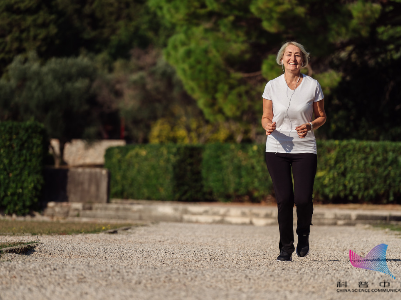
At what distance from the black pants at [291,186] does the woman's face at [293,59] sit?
815 millimetres

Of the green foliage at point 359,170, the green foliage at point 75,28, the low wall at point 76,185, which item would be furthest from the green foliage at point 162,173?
the green foliage at point 75,28

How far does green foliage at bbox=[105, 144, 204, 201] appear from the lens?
1723 cm

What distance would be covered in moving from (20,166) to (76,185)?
1754 mm

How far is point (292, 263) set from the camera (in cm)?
531

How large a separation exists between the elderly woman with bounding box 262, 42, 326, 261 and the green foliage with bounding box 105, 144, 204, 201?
11.9 meters

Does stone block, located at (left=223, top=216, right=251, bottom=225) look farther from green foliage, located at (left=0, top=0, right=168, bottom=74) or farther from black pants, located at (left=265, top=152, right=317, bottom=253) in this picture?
green foliage, located at (left=0, top=0, right=168, bottom=74)

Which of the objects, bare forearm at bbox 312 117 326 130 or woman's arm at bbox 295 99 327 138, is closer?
woman's arm at bbox 295 99 327 138

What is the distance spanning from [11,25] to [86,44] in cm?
1413

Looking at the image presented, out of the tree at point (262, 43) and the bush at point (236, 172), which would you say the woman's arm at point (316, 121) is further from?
the bush at point (236, 172)

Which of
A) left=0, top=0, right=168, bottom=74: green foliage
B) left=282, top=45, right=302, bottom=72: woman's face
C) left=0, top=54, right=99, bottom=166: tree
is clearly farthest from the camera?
left=0, top=0, right=168, bottom=74: green foliage

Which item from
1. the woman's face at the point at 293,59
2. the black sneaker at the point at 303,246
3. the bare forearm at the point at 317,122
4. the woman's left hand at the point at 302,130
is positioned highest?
the woman's face at the point at 293,59

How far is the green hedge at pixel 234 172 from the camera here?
14625 mm

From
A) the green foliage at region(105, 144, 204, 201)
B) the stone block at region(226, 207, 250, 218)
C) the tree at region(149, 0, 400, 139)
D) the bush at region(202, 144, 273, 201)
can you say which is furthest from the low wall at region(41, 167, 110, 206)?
the tree at region(149, 0, 400, 139)

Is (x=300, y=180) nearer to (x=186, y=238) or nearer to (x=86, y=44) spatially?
(x=186, y=238)
